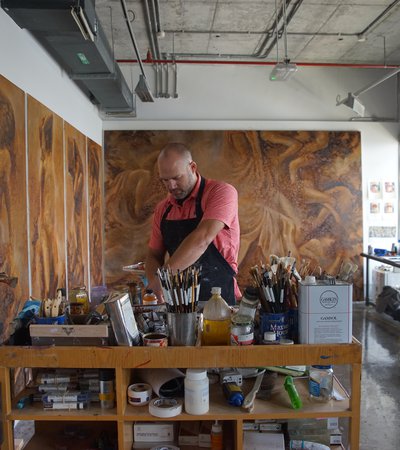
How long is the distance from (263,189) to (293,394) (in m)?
4.65

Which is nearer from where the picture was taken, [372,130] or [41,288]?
[41,288]

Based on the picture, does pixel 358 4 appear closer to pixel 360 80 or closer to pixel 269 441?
pixel 360 80

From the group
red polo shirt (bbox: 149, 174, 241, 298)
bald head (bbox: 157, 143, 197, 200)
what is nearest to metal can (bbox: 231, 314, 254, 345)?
red polo shirt (bbox: 149, 174, 241, 298)

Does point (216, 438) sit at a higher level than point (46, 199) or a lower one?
lower

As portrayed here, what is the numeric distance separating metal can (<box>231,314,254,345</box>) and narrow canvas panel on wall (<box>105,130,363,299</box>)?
4.44 meters

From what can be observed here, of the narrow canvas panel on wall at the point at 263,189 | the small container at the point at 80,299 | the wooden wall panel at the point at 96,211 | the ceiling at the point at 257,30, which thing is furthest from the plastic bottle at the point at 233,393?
the narrow canvas panel on wall at the point at 263,189

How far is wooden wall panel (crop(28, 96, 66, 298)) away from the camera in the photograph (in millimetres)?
3223

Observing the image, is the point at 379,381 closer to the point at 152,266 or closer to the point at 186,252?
the point at 152,266

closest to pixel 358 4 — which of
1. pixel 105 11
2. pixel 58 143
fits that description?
pixel 105 11

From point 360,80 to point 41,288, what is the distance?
5.07 m

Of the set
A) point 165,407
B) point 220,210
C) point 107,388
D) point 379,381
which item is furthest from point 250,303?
point 379,381

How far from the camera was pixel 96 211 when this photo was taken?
5406 mm

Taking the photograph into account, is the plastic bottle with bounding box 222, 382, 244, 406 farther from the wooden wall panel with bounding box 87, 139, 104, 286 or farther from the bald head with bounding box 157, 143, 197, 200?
the wooden wall panel with bounding box 87, 139, 104, 286

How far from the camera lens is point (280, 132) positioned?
5.93 metres
